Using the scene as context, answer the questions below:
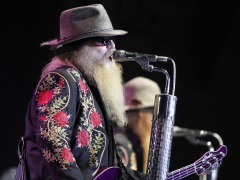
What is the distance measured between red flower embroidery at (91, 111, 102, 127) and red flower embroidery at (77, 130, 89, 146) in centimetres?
10

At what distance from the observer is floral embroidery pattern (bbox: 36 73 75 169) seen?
2666mm

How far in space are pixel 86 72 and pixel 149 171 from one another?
75 cm

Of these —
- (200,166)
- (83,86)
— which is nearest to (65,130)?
(83,86)

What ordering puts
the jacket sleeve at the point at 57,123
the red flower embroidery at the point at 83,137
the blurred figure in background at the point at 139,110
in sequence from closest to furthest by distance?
1. the jacket sleeve at the point at 57,123
2. the red flower embroidery at the point at 83,137
3. the blurred figure in background at the point at 139,110

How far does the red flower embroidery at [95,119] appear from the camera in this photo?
292 cm

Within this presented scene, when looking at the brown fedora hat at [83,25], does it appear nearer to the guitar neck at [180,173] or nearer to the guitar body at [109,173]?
the guitar body at [109,173]

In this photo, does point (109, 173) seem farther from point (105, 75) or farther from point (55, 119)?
point (105, 75)

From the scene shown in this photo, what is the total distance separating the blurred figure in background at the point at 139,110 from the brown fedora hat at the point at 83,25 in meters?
2.07

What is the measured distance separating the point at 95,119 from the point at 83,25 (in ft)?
1.98

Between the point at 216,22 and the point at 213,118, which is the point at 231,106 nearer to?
the point at 213,118

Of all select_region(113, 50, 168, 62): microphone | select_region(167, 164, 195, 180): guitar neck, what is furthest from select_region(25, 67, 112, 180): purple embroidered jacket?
select_region(167, 164, 195, 180): guitar neck

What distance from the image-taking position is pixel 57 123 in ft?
8.86

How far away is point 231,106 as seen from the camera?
6.04 m

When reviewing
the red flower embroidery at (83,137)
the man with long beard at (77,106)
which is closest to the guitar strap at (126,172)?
the man with long beard at (77,106)
